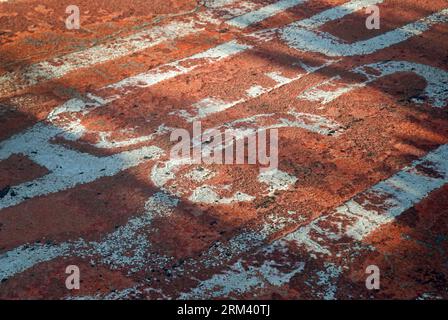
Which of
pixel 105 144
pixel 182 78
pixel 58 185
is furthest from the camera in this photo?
pixel 182 78

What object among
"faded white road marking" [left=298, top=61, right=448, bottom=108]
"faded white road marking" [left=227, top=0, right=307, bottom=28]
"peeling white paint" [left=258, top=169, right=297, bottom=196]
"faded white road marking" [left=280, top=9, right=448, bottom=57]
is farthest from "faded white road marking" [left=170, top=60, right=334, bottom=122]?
"faded white road marking" [left=227, top=0, right=307, bottom=28]

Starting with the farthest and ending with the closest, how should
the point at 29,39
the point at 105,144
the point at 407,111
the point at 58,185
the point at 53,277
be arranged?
the point at 29,39
the point at 407,111
the point at 105,144
the point at 58,185
the point at 53,277

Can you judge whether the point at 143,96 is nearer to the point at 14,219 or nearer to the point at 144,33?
the point at 144,33

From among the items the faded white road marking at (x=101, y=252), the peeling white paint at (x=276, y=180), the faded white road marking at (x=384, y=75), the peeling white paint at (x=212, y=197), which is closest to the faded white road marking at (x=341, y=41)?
the faded white road marking at (x=384, y=75)

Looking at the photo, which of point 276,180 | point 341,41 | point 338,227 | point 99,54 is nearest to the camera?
point 338,227

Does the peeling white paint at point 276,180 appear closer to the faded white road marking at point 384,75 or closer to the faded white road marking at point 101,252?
the faded white road marking at point 101,252

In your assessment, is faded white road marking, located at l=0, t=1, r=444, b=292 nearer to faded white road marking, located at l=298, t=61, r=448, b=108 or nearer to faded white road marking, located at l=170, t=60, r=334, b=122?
faded white road marking, located at l=170, t=60, r=334, b=122

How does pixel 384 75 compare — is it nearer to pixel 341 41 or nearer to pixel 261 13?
pixel 341 41

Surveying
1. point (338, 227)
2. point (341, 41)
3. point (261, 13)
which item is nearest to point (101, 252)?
point (338, 227)
